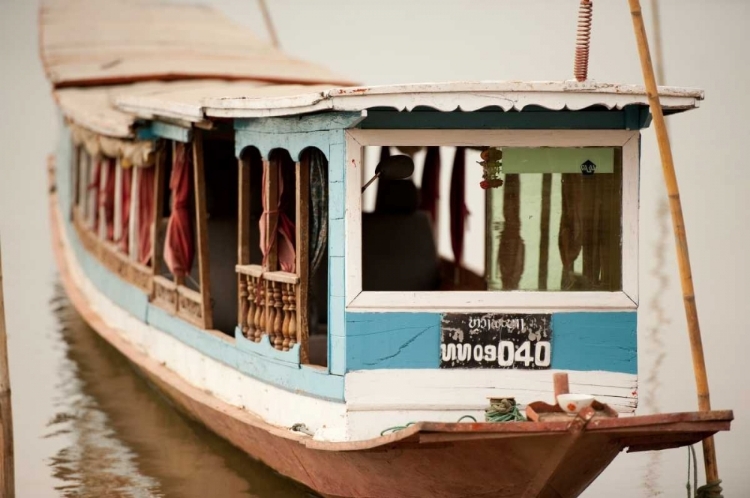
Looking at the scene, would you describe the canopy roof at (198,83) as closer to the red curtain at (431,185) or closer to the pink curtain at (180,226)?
the pink curtain at (180,226)

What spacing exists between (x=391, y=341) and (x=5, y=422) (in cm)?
195

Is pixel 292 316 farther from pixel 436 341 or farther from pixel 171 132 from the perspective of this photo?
pixel 171 132

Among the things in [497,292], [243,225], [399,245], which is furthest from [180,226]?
[497,292]

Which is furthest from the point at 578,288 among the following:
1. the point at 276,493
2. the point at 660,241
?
the point at 660,241

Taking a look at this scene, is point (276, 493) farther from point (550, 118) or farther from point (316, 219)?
point (550, 118)

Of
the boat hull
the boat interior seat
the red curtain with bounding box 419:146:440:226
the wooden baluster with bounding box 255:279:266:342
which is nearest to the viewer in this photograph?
the boat hull

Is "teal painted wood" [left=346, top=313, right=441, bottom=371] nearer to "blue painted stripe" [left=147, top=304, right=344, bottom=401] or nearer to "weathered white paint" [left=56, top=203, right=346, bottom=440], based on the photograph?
"blue painted stripe" [left=147, top=304, right=344, bottom=401]

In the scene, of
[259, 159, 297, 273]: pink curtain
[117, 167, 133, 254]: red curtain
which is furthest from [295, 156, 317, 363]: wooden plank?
[117, 167, 133, 254]: red curtain

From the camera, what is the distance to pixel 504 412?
565cm

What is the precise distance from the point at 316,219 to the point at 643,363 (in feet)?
17.6

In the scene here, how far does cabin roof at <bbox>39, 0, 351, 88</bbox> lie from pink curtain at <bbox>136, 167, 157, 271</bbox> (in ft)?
6.06

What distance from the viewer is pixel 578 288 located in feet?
19.5

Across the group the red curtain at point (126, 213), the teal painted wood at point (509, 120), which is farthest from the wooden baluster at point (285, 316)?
the red curtain at point (126, 213)

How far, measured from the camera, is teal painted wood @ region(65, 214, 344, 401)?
612 cm
